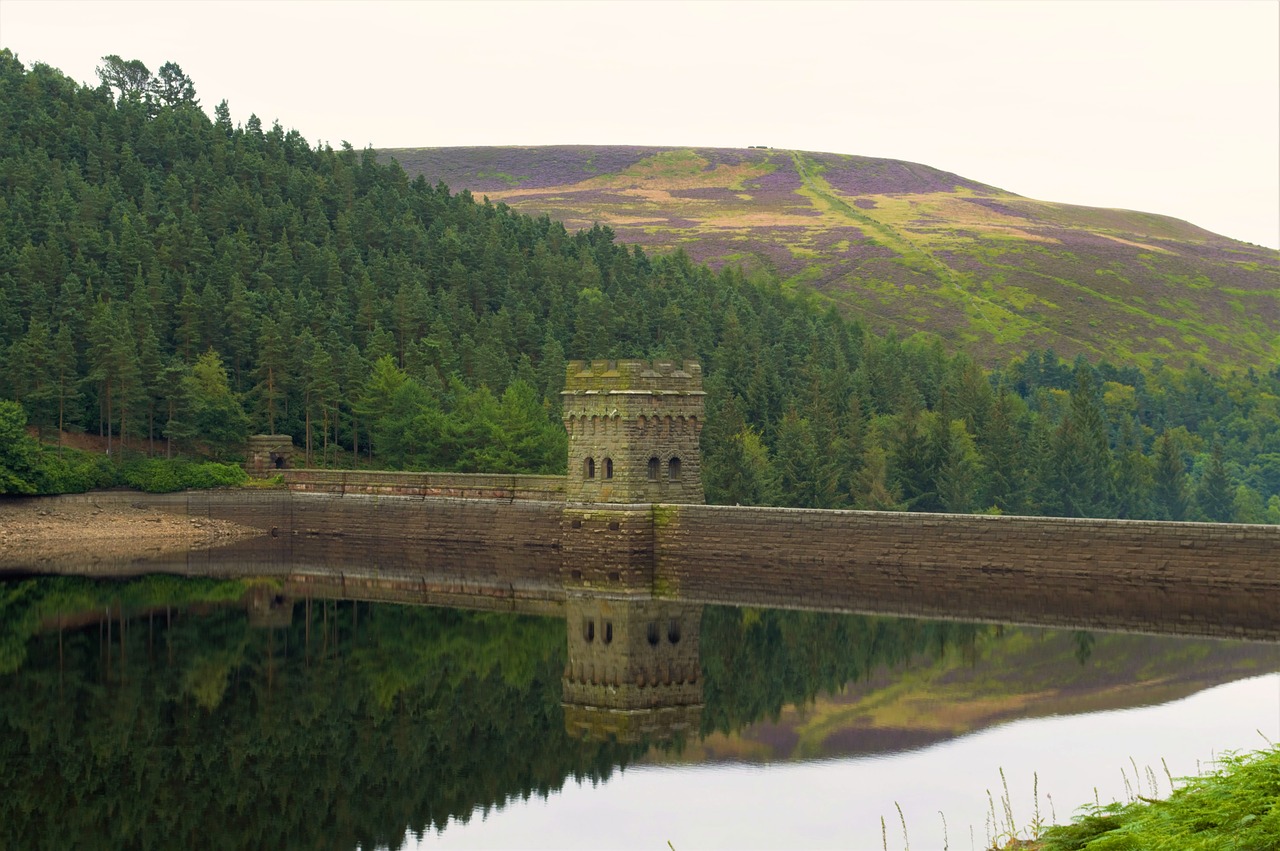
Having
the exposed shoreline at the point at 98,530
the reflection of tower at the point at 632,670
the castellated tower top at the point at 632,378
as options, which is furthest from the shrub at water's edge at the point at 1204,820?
the exposed shoreline at the point at 98,530

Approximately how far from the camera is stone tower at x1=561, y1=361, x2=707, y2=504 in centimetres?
6581

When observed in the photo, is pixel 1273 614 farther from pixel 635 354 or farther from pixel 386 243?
pixel 386 243

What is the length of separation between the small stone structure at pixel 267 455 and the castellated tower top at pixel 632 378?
2520 cm

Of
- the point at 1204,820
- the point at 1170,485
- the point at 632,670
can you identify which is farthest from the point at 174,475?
the point at 1170,485

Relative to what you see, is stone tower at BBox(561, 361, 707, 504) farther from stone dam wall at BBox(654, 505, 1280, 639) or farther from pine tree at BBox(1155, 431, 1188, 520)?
pine tree at BBox(1155, 431, 1188, 520)

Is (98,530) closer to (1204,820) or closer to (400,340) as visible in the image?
(400,340)

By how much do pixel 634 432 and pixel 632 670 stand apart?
20.8 metres

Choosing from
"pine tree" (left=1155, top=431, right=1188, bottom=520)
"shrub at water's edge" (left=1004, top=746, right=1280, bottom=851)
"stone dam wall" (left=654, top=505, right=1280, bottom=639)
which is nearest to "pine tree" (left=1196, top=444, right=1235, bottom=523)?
"pine tree" (left=1155, top=431, right=1188, bottom=520)

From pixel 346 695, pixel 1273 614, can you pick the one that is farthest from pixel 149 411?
pixel 1273 614

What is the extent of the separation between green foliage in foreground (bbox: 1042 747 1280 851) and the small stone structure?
6808 centimetres

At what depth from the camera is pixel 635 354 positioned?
110 metres

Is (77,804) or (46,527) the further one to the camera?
(46,527)

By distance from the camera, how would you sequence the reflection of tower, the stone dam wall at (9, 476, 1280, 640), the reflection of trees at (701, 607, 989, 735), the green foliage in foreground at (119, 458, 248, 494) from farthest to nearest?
1. the green foliage in foreground at (119, 458, 248, 494)
2. the stone dam wall at (9, 476, 1280, 640)
3. the reflection of trees at (701, 607, 989, 735)
4. the reflection of tower

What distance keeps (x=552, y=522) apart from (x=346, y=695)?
1085 inches
